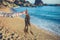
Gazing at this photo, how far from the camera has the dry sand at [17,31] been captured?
1882 mm

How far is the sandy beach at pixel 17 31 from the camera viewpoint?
1.88 meters

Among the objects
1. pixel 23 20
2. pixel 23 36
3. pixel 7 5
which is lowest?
pixel 23 36

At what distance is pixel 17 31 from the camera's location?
6.21 ft

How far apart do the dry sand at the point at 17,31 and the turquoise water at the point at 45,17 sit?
81 mm

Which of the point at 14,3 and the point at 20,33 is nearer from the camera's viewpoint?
the point at 20,33

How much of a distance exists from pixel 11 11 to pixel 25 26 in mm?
279

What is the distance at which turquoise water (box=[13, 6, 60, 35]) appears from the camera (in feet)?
6.37

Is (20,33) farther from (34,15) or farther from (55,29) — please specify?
(55,29)

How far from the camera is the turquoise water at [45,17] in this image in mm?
1941

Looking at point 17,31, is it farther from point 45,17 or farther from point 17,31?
point 45,17

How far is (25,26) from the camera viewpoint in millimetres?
1922

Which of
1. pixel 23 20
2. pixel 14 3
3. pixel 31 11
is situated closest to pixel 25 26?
pixel 23 20

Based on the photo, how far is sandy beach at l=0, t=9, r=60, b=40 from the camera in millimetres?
1881

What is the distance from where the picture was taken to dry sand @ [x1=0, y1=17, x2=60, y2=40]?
1882 mm
